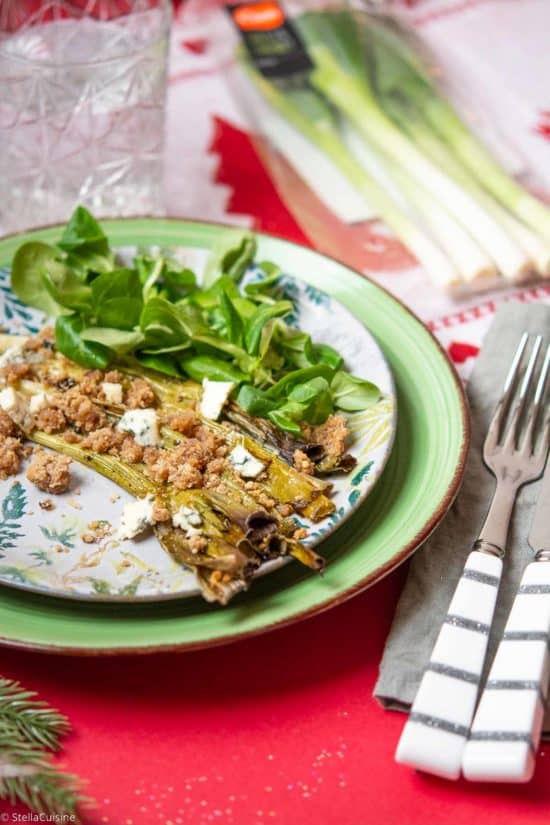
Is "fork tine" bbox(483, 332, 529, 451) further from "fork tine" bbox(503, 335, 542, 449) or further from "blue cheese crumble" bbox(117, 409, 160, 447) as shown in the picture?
"blue cheese crumble" bbox(117, 409, 160, 447)

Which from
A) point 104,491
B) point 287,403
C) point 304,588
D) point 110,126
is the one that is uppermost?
point 110,126

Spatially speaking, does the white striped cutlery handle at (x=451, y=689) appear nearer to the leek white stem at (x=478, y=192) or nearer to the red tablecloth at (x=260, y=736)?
the red tablecloth at (x=260, y=736)

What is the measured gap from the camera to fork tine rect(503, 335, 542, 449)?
190 cm

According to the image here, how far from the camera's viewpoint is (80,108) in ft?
8.04

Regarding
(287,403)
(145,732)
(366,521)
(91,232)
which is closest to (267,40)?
(91,232)

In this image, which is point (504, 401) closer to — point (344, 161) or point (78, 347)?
point (78, 347)

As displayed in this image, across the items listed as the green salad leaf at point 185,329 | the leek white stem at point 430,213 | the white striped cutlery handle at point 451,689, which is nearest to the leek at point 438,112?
the leek white stem at point 430,213

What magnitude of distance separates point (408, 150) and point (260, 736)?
1.86 meters

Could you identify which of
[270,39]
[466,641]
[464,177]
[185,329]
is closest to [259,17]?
[270,39]

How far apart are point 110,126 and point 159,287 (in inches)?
23.5

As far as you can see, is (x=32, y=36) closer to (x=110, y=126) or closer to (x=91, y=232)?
(x=110, y=126)

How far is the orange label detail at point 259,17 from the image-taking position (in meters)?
3.29

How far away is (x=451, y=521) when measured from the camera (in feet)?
5.87

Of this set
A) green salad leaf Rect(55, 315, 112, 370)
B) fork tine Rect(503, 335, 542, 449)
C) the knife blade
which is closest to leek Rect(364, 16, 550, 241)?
fork tine Rect(503, 335, 542, 449)
